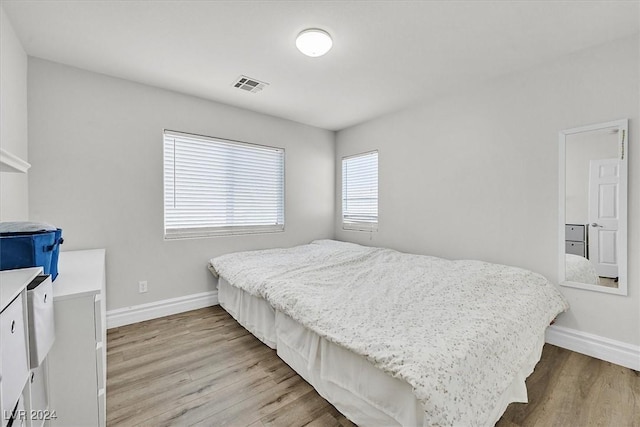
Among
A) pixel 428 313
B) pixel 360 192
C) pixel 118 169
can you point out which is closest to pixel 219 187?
pixel 118 169

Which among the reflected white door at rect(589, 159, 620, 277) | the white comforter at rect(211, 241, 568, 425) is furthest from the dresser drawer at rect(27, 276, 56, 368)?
the reflected white door at rect(589, 159, 620, 277)

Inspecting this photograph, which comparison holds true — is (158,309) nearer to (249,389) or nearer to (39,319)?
(249,389)

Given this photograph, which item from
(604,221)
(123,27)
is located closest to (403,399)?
(604,221)

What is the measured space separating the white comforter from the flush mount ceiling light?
1.83 m

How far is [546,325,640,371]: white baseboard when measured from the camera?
2.05m

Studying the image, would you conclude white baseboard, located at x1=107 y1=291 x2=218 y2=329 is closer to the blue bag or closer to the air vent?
the blue bag

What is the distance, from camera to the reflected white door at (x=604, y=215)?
214 cm

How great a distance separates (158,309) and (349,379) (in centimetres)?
236

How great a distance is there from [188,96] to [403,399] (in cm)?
341

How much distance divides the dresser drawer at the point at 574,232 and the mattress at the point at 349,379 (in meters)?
1.02

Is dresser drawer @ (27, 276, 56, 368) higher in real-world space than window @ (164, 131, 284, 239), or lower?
lower

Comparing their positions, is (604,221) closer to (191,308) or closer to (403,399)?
(403,399)

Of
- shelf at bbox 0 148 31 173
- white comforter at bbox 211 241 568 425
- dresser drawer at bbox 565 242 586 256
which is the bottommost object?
white comforter at bbox 211 241 568 425

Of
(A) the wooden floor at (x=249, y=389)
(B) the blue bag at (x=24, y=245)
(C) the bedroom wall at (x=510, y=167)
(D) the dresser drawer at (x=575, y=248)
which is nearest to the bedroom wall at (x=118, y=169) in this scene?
(A) the wooden floor at (x=249, y=389)
